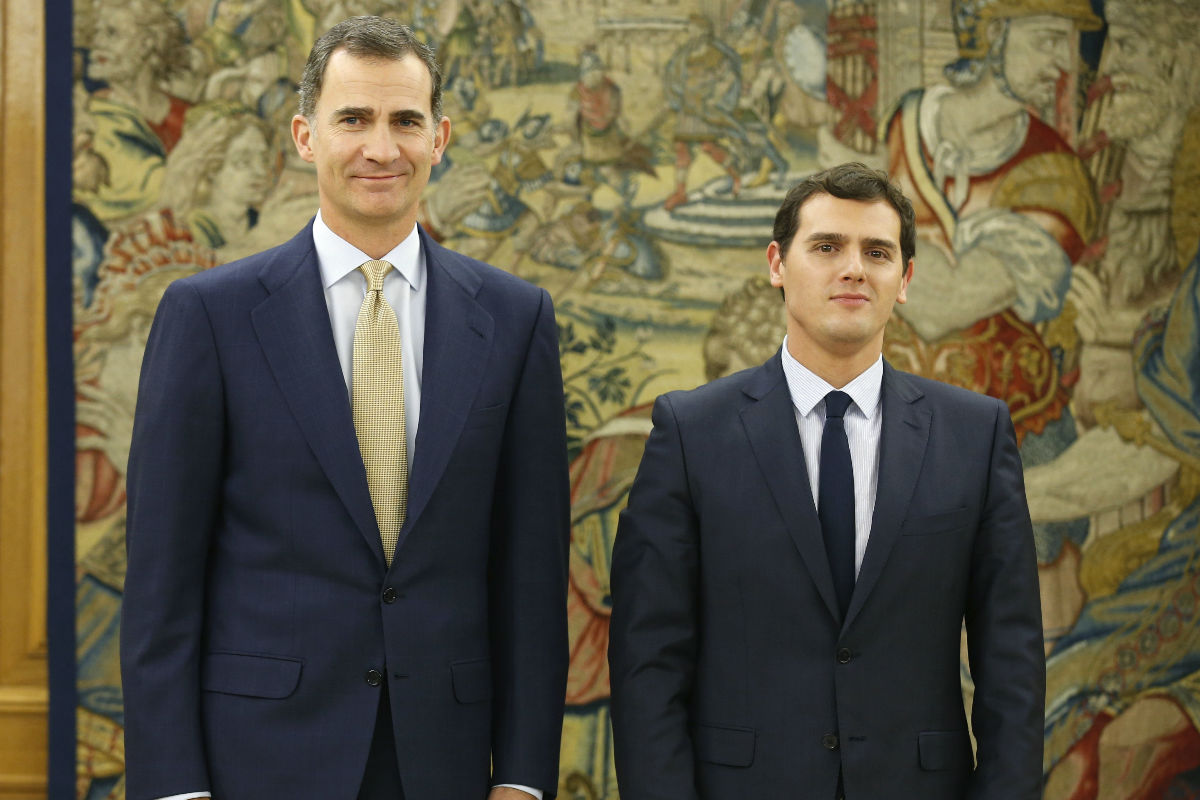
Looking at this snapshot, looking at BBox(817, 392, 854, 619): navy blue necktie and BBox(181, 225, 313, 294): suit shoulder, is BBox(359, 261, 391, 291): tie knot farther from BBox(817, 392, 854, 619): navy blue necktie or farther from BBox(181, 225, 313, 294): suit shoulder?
BBox(817, 392, 854, 619): navy blue necktie

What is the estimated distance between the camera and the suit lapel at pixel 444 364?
2121mm

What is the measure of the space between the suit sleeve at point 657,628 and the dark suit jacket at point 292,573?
6.4 inches

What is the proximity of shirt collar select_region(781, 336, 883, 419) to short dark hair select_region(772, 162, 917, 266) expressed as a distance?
0.26 metres

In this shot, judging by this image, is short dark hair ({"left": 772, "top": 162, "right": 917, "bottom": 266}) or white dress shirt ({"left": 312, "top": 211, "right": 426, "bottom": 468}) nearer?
white dress shirt ({"left": 312, "top": 211, "right": 426, "bottom": 468})

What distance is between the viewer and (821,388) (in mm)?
2377

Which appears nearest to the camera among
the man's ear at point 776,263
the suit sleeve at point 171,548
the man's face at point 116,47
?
the suit sleeve at point 171,548

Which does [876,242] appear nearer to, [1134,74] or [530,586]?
[530,586]

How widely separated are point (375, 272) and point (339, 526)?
48 cm

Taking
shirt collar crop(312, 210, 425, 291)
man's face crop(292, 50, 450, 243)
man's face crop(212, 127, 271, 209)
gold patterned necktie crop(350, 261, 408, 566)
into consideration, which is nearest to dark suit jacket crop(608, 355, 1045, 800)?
gold patterned necktie crop(350, 261, 408, 566)

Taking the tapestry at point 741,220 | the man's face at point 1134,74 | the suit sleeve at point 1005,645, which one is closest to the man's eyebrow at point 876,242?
the suit sleeve at point 1005,645

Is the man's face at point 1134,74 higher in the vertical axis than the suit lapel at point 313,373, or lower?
higher

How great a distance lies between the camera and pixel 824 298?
2.34m

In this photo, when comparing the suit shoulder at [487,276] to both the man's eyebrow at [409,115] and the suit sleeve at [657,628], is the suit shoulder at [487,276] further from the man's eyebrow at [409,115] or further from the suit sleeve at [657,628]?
the suit sleeve at [657,628]

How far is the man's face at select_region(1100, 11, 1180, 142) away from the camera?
12.9ft
